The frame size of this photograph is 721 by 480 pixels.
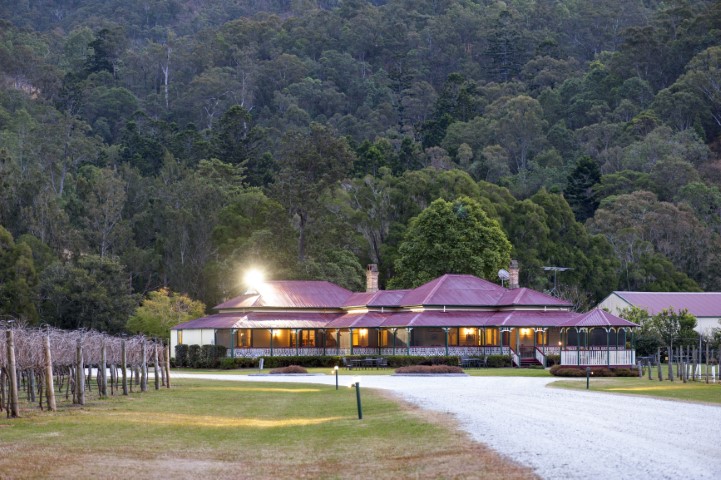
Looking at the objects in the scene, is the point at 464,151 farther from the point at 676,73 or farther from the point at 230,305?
the point at 230,305

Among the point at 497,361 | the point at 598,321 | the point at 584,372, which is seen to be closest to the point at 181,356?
the point at 497,361

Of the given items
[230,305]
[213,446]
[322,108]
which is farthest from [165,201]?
[213,446]

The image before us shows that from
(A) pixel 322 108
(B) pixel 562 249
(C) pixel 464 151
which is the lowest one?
(B) pixel 562 249

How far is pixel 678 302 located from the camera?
89500mm

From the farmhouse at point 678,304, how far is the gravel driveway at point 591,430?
48.2 metres

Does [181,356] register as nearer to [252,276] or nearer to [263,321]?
[263,321]

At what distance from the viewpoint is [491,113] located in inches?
6216

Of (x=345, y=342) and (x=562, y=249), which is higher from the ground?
(x=562, y=249)

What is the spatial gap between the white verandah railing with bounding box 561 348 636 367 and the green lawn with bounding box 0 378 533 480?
1212 inches

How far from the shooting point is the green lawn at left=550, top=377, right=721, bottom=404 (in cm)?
3788

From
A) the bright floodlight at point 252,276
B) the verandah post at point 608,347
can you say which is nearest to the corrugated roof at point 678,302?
the verandah post at point 608,347

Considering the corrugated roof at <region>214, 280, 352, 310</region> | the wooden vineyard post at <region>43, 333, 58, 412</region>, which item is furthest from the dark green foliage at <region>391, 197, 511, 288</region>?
the wooden vineyard post at <region>43, 333, 58, 412</region>

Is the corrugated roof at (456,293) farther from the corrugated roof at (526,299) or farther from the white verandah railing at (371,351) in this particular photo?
the white verandah railing at (371,351)

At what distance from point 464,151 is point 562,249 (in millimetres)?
42432
